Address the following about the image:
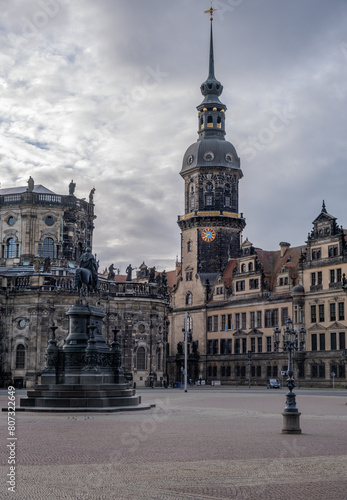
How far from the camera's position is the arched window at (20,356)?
70.0 metres

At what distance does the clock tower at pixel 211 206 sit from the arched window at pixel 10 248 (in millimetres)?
31113

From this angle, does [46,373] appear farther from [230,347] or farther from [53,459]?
[230,347]

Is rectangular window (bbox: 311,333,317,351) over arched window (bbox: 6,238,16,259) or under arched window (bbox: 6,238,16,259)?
under

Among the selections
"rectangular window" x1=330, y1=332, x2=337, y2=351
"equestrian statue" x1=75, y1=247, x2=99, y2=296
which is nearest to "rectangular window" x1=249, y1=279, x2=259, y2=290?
"rectangular window" x1=330, y1=332, x2=337, y2=351

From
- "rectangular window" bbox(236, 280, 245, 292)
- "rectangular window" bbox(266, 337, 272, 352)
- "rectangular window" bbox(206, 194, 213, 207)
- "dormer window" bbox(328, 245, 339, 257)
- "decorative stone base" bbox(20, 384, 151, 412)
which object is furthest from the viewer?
"rectangular window" bbox(206, 194, 213, 207)

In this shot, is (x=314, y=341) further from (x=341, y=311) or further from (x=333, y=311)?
(x=341, y=311)

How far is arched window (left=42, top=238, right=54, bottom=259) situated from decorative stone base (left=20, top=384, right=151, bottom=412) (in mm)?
46718

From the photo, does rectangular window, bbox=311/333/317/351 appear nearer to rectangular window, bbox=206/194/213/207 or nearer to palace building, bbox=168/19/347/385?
palace building, bbox=168/19/347/385

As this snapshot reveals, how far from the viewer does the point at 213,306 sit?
3792 inches

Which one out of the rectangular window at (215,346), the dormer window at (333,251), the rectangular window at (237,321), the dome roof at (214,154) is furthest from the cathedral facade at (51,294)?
the dome roof at (214,154)

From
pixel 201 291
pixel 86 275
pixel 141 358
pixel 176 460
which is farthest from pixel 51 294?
pixel 176 460

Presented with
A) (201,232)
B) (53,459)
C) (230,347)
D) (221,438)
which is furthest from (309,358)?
(53,459)

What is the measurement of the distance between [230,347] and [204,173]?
26.4 metres

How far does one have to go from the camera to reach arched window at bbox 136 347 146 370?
75.8 meters
